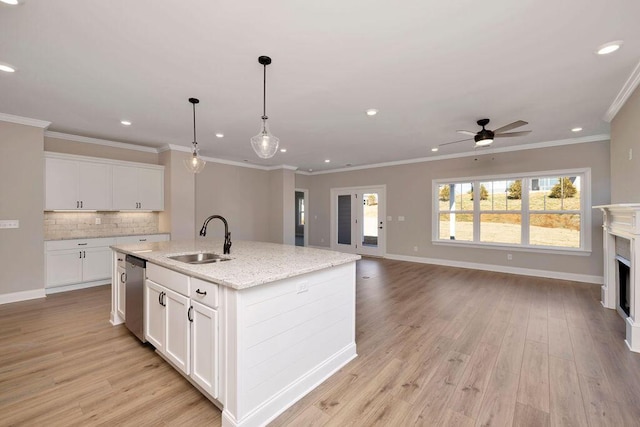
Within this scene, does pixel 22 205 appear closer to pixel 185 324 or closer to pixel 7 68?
pixel 7 68

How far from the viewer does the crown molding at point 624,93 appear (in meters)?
2.68

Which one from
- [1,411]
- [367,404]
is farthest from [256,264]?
[1,411]

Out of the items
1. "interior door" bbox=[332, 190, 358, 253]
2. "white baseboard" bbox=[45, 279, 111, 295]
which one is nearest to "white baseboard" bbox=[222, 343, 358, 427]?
"white baseboard" bbox=[45, 279, 111, 295]

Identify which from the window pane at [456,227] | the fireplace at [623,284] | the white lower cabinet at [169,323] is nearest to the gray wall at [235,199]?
the white lower cabinet at [169,323]

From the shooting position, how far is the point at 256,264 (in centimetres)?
206

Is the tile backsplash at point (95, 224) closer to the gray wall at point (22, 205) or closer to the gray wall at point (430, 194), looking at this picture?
the gray wall at point (22, 205)

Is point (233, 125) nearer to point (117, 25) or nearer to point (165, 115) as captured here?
point (165, 115)

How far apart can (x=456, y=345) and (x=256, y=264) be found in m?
2.16

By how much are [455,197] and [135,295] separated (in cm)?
639

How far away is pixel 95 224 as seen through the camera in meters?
5.06

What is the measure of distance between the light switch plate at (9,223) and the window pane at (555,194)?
28.8ft

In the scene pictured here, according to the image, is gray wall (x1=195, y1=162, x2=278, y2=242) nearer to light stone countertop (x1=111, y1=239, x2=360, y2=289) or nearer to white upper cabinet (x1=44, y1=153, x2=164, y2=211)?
white upper cabinet (x1=44, y1=153, x2=164, y2=211)

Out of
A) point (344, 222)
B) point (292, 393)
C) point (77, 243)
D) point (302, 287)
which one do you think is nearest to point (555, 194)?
point (344, 222)

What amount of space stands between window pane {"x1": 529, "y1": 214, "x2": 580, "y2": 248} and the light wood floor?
5.96 ft
